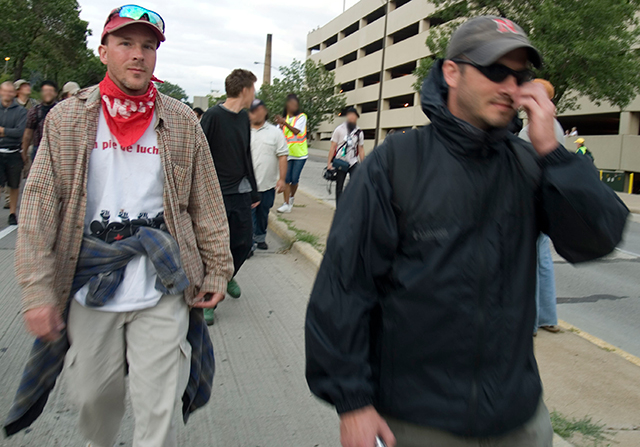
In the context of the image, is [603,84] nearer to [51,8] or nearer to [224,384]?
[224,384]

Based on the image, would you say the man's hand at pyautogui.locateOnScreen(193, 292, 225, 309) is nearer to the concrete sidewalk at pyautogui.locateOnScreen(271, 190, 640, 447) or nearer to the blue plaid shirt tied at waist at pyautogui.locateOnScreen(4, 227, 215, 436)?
the blue plaid shirt tied at waist at pyautogui.locateOnScreen(4, 227, 215, 436)

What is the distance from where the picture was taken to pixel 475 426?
1681mm

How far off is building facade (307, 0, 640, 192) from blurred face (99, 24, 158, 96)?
1136 inches

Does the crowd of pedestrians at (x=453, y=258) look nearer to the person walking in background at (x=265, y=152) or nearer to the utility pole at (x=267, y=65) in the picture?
the person walking in background at (x=265, y=152)

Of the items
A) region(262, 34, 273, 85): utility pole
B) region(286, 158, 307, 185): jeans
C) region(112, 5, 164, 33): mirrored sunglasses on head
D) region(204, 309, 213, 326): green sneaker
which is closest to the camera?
region(112, 5, 164, 33): mirrored sunglasses on head

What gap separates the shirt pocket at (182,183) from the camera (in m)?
2.67

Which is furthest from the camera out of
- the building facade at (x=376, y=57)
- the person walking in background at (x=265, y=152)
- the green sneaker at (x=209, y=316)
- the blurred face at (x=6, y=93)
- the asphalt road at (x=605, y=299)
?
the building facade at (x=376, y=57)

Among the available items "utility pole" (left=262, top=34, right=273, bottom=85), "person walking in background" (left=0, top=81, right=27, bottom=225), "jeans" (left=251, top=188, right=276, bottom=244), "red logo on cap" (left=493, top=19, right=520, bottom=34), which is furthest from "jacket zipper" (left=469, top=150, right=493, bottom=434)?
"utility pole" (left=262, top=34, right=273, bottom=85)

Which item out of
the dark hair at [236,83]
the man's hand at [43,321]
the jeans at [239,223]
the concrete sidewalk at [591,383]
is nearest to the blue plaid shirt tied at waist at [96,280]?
the man's hand at [43,321]

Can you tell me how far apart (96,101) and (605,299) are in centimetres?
630

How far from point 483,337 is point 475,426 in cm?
24

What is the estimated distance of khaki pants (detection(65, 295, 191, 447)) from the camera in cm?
253

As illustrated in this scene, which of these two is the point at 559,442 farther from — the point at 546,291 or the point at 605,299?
the point at 605,299

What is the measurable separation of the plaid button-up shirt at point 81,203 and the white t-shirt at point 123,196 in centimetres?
5
